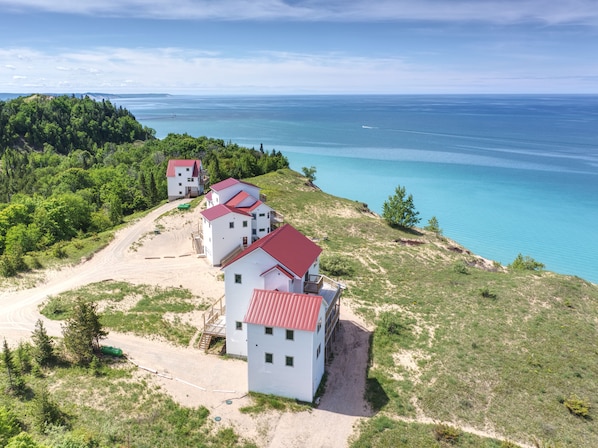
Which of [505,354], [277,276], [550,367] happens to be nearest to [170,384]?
[277,276]

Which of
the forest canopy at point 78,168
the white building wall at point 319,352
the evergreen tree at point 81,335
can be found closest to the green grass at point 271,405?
the white building wall at point 319,352

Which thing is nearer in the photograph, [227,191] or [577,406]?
[577,406]

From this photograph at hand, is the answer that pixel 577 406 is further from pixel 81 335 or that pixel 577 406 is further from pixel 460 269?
pixel 81 335

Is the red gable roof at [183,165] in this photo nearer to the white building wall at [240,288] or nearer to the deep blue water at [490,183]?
the deep blue water at [490,183]

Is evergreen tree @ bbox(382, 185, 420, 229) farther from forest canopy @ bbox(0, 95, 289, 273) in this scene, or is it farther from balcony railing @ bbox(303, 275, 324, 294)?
balcony railing @ bbox(303, 275, 324, 294)

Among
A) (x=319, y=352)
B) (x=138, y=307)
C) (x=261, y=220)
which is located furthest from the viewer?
(x=261, y=220)

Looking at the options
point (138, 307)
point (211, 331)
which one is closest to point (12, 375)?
point (138, 307)
